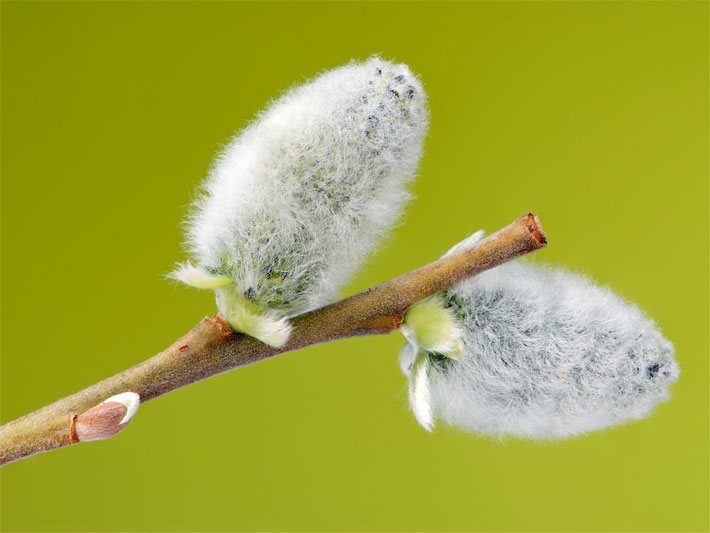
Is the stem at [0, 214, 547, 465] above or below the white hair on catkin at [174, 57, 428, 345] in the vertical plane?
below

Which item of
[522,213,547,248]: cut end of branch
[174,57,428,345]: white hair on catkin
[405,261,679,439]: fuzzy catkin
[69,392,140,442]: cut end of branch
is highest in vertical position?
[174,57,428,345]: white hair on catkin

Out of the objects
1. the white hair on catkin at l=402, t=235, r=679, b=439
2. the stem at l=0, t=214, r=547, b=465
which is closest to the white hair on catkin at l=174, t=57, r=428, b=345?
the stem at l=0, t=214, r=547, b=465

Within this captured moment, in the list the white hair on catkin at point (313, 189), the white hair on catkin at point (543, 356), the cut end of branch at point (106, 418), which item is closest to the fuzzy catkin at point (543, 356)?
the white hair on catkin at point (543, 356)

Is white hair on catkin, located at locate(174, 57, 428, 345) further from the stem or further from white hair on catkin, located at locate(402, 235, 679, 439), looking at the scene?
white hair on catkin, located at locate(402, 235, 679, 439)

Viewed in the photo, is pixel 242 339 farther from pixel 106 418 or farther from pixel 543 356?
pixel 543 356

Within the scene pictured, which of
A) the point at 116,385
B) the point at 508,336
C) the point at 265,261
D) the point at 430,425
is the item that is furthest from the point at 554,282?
the point at 116,385

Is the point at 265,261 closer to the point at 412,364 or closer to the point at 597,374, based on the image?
the point at 412,364
